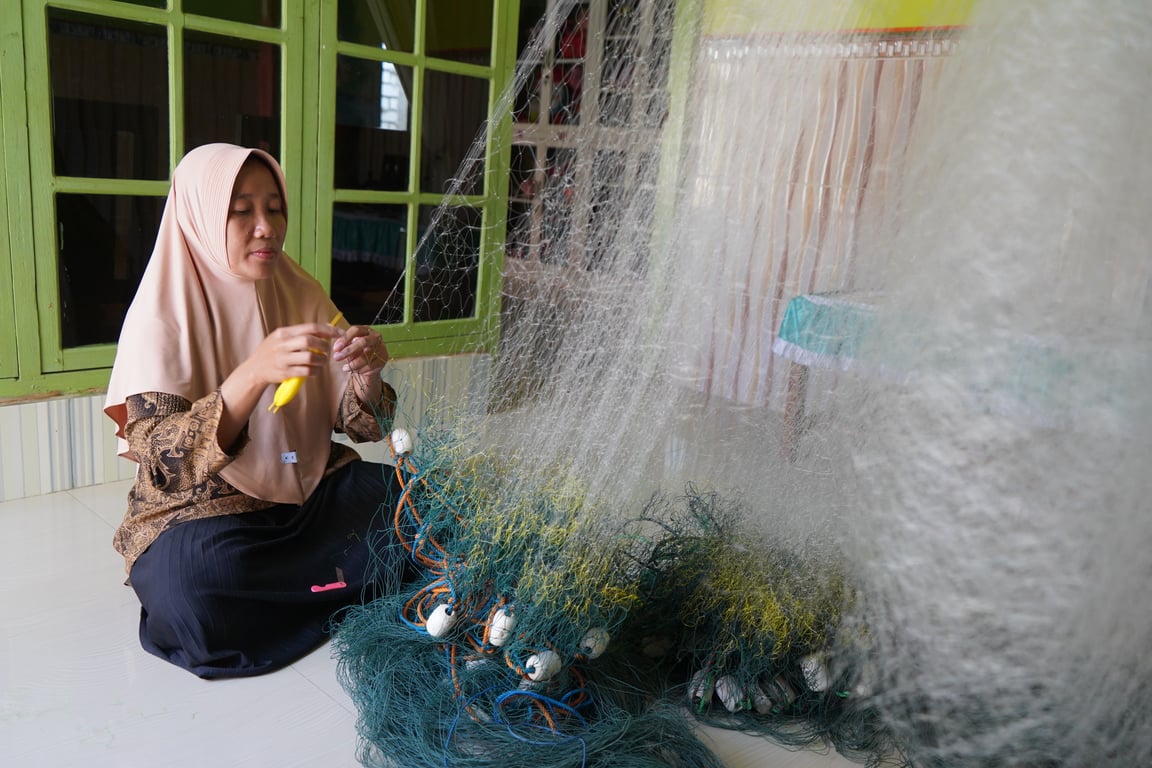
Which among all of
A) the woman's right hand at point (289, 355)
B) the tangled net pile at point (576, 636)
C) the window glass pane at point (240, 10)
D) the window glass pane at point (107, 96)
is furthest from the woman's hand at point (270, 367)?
the window glass pane at point (240, 10)

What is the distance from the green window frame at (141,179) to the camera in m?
2.09

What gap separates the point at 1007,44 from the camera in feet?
2.97

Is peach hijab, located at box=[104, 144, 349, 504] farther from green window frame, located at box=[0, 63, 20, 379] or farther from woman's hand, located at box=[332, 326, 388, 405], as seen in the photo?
green window frame, located at box=[0, 63, 20, 379]

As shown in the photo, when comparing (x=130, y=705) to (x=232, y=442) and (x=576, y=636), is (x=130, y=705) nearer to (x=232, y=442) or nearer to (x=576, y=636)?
(x=232, y=442)

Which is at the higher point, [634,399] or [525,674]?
[634,399]

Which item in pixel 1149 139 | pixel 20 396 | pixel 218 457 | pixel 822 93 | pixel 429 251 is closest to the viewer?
pixel 1149 139

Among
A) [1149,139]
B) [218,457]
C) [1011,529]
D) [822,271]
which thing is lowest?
[218,457]

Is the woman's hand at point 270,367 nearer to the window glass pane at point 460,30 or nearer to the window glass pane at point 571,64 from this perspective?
the window glass pane at point 571,64

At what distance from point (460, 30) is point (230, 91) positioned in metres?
0.84

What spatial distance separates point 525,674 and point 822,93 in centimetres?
90

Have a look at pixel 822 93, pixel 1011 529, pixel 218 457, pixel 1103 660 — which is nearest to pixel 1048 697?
pixel 1103 660

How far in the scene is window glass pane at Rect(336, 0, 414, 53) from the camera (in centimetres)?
Result: 264

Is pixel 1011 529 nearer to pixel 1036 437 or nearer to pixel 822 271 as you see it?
pixel 1036 437

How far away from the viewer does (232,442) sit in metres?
1.51
